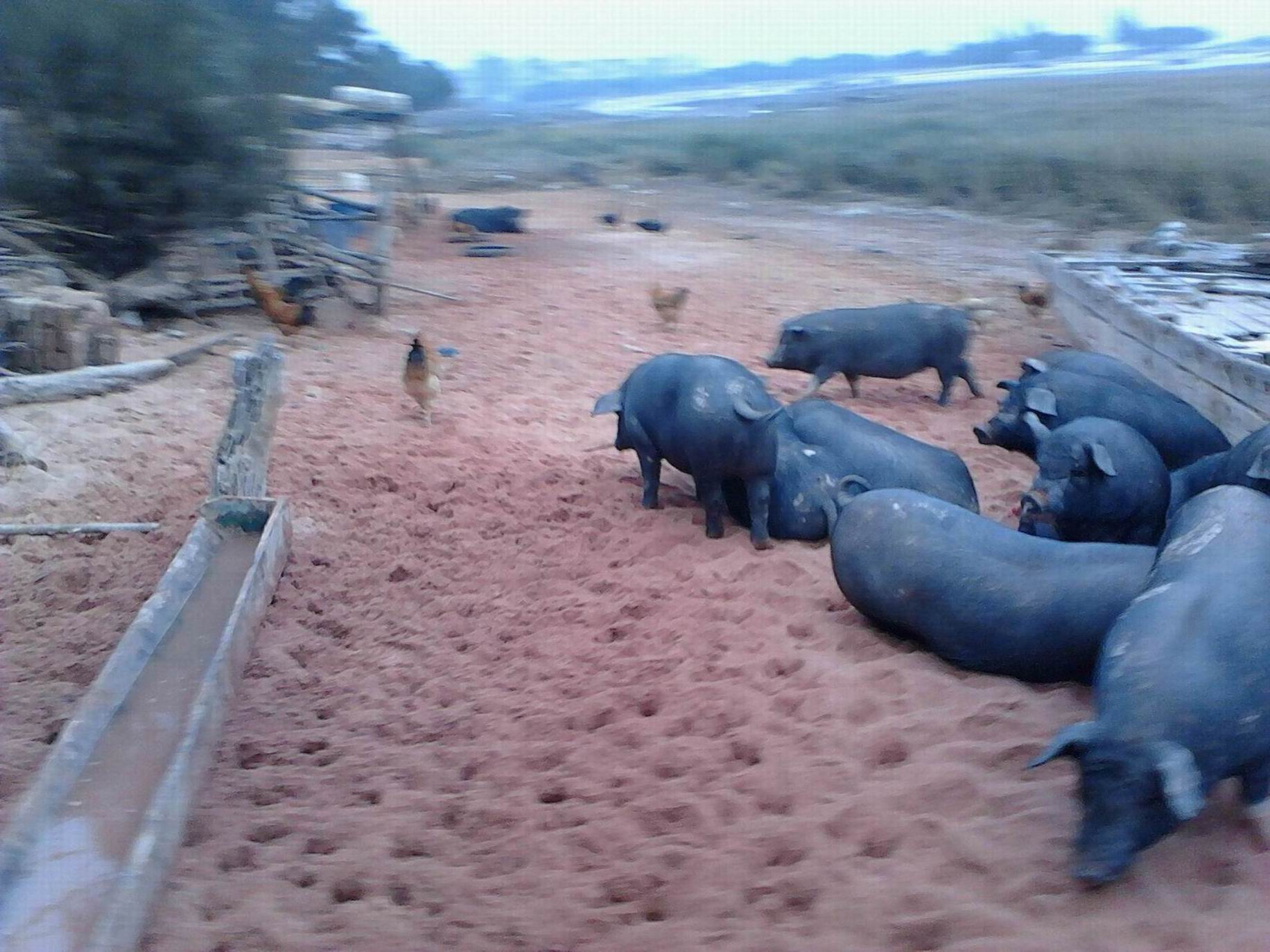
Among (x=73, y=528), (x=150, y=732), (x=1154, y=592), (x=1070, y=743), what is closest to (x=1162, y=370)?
(x=1154, y=592)

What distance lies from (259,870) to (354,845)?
266mm

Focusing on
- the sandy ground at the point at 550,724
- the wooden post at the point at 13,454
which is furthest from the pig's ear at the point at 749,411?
the wooden post at the point at 13,454

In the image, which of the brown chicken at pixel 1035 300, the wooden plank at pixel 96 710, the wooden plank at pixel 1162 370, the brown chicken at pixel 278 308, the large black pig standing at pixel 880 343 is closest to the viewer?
the wooden plank at pixel 96 710

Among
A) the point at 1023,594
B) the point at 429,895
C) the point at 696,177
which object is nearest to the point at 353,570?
the point at 429,895

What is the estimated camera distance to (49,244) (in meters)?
9.80

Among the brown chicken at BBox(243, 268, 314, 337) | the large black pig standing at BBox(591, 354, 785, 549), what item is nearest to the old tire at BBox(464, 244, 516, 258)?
the brown chicken at BBox(243, 268, 314, 337)

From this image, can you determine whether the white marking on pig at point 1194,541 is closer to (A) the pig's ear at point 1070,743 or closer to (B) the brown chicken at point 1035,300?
(A) the pig's ear at point 1070,743

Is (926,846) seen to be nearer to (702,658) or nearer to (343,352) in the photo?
(702,658)

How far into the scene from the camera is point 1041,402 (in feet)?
18.2

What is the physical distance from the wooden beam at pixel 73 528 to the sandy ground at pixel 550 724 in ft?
0.25

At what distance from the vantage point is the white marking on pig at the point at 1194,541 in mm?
3219

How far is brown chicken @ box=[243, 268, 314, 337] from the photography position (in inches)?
367

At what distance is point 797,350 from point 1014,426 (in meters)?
2.32

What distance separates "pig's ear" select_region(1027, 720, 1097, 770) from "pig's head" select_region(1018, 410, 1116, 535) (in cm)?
199
